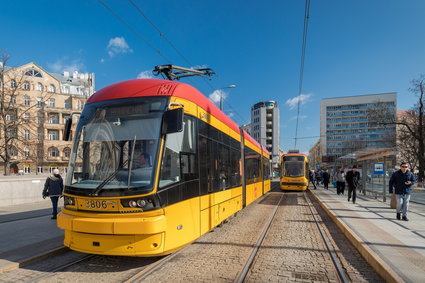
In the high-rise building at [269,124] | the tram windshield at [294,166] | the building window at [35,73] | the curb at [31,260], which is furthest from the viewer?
the high-rise building at [269,124]

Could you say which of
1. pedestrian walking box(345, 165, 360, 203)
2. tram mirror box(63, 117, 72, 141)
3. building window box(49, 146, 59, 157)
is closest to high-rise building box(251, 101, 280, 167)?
building window box(49, 146, 59, 157)

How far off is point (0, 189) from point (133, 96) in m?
12.0

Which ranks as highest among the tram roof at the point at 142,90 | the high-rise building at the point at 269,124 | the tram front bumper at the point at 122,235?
the high-rise building at the point at 269,124

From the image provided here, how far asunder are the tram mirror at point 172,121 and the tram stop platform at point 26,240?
3.49 m

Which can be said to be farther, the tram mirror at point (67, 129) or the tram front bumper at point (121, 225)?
the tram mirror at point (67, 129)

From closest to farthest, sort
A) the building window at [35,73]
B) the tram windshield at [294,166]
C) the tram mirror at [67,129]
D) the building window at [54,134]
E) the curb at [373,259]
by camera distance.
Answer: the curb at [373,259] < the tram mirror at [67,129] < the tram windshield at [294,166] < the building window at [35,73] < the building window at [54,134]

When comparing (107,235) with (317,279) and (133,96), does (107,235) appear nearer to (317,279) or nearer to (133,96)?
(133,96)

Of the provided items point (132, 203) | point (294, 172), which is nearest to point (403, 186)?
point (132, 203)

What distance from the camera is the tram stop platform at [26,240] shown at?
5.06 metres

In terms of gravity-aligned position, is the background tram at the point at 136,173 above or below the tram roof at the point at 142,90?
below

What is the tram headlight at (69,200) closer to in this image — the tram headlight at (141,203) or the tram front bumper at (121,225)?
the tram front bumper at (121,225)

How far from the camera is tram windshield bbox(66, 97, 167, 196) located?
14.5 ft

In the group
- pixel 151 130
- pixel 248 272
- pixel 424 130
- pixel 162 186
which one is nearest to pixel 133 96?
pixel 151 130

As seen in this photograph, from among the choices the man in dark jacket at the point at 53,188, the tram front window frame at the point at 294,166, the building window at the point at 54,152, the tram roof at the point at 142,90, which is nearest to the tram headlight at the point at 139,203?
the tram roof at the point at 142,90
